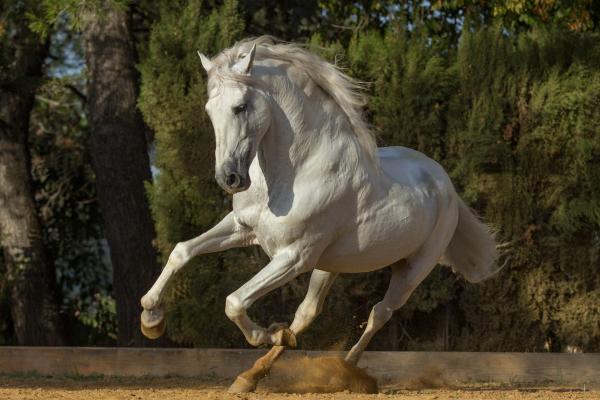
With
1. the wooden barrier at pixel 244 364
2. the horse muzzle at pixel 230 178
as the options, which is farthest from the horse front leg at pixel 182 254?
the wooden barrier at pixel 244 364

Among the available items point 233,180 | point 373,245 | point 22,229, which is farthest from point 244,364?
point 22,229

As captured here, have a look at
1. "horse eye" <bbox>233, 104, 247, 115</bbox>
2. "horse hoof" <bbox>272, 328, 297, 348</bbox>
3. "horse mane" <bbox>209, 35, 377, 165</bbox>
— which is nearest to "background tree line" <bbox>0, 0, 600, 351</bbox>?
"horse mane" <bbox>209, 35, 377, 165</bbox>

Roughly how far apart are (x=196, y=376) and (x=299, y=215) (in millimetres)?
2263

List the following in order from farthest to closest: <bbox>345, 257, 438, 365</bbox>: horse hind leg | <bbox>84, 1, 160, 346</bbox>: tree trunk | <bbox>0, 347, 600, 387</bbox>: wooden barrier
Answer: <bbox>84, 1, 160, 346</bbox>: tree trunk
<bbox>0, 347, 600, 387</bbox>: wooden barrier
<bbox>345, 257, 438, 365</bbox>: horse hind leg

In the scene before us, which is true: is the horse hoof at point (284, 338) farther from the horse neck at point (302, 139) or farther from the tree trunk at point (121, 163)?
the tree trunk at point (121, 163)

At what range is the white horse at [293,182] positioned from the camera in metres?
5.34

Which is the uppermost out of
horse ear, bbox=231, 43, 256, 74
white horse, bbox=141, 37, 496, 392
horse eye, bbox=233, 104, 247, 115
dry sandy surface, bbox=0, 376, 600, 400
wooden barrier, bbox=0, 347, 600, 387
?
horse ear, bbox=231, 43, 256, 74

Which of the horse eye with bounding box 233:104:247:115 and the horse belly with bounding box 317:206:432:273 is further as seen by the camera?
the horse belly with bounding box 317:206:432:273

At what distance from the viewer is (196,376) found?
7309 millimetres

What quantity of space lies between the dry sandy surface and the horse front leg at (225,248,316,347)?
1.05ft

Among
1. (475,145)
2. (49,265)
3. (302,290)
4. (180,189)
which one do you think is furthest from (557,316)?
(49,265)

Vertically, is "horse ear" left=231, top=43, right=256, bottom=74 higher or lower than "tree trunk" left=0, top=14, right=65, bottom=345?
higher

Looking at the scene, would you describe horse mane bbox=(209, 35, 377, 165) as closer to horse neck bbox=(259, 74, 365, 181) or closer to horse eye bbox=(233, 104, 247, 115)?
horse neck bbox=(259, 74, 365, 181)

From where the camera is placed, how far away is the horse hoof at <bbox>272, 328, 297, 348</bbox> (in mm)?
5668
